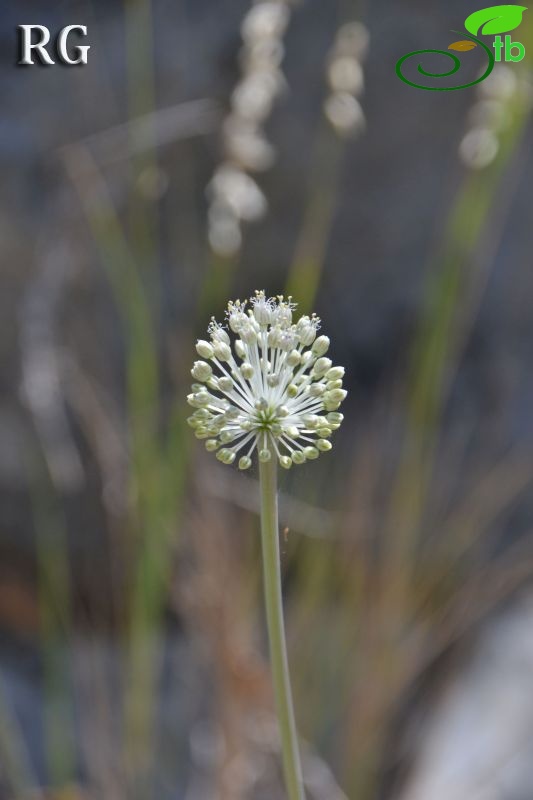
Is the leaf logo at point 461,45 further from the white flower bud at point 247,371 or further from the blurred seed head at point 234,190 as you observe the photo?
the white flower bud at point 247,371

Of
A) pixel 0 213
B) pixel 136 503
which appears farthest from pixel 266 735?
pixel 0 213

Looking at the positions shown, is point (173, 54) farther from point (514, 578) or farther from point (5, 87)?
point (514, 578)

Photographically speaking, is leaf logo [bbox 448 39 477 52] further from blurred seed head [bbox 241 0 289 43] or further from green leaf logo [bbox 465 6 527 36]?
blurred seed head [bbox 241 0 289 43]

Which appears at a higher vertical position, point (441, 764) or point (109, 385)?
point (109, 385)

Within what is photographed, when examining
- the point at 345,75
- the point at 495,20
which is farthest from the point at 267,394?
the point at 495,20

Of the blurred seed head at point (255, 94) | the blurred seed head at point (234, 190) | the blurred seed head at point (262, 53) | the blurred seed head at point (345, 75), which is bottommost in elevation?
the blurred seed head at point (234, 190)

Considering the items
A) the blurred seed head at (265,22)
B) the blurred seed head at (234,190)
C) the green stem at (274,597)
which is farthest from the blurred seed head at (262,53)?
the green stem at (274,597)

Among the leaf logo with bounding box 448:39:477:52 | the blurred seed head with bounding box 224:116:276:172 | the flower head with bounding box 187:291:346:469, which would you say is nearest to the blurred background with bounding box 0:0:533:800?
the leaf logo with bounding box 448:39:477:52

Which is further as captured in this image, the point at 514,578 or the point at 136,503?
the point at 514,578
